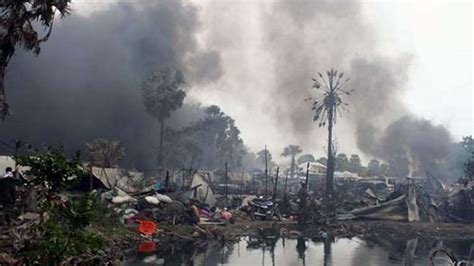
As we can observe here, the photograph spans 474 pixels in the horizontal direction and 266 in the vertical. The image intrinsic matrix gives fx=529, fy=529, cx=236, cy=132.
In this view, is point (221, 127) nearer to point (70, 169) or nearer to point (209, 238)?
point (209, 238)

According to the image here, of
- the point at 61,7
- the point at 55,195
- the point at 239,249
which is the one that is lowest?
the point at 239,249

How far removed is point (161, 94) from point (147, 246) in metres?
51.7

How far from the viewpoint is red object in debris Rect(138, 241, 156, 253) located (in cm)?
2012

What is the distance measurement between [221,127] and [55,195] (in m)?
83.7

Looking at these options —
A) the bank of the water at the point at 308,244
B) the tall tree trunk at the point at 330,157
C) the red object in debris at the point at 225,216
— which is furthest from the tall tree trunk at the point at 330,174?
the red object in debris at the point at 225,216

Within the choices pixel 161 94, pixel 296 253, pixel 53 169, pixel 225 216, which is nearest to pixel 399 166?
pixel 161 94

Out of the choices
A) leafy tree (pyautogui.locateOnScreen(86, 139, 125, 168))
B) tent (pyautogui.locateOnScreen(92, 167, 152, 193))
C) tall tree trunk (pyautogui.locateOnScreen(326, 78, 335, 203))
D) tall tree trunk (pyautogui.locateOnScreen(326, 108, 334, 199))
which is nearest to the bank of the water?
tent (pyautogui.locateOnScreen(92, 167, 152, 193))

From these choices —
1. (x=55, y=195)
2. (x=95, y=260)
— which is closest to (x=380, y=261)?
(x=95, y=260)

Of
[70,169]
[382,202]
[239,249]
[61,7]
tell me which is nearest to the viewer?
[70,169]

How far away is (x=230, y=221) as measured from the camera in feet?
100

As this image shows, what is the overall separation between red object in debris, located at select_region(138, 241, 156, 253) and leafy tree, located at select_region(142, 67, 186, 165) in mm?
49923

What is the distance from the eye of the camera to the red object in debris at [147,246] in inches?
792

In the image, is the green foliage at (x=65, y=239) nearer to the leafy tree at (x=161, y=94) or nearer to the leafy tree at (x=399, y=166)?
the leafy tree at (x=161, y=94)

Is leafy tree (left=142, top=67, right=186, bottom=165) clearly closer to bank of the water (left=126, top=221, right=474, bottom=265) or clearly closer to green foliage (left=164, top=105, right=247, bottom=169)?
green foliage (left=164, top=105, right=247, bottom=169)
